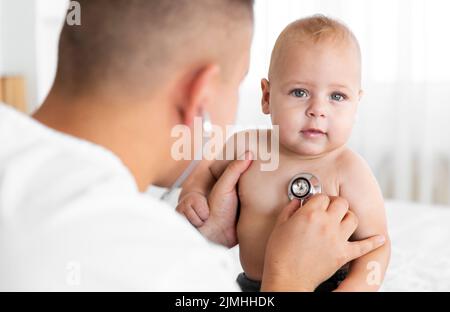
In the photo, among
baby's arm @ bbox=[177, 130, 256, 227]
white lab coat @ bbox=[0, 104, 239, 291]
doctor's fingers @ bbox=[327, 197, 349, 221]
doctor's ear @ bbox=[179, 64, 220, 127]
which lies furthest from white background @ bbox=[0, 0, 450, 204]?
white lab coat @ bbox=[0, 104, 239, 291]

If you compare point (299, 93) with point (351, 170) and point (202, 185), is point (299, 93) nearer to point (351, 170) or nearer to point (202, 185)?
point (351, 170)

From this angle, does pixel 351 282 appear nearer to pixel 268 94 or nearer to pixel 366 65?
pixel 268 94

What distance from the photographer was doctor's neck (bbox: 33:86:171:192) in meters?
0.75

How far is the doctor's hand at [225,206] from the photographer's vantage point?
118cm

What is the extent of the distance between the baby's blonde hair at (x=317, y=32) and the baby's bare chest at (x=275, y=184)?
217 millimetres

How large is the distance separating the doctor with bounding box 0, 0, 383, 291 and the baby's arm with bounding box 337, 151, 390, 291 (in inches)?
1.2

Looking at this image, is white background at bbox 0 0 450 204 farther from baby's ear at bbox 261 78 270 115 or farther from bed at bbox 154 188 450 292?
baby's ear at bbox 261 78 270 115

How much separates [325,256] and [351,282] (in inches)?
4.1

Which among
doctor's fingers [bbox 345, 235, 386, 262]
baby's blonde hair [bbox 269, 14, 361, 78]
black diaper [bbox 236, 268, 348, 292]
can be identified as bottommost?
black diaper [bbox 236, 268, 348, 292]

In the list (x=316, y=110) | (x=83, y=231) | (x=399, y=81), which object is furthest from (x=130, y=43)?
(x=399, y=81)

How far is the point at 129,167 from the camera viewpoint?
81 cm
